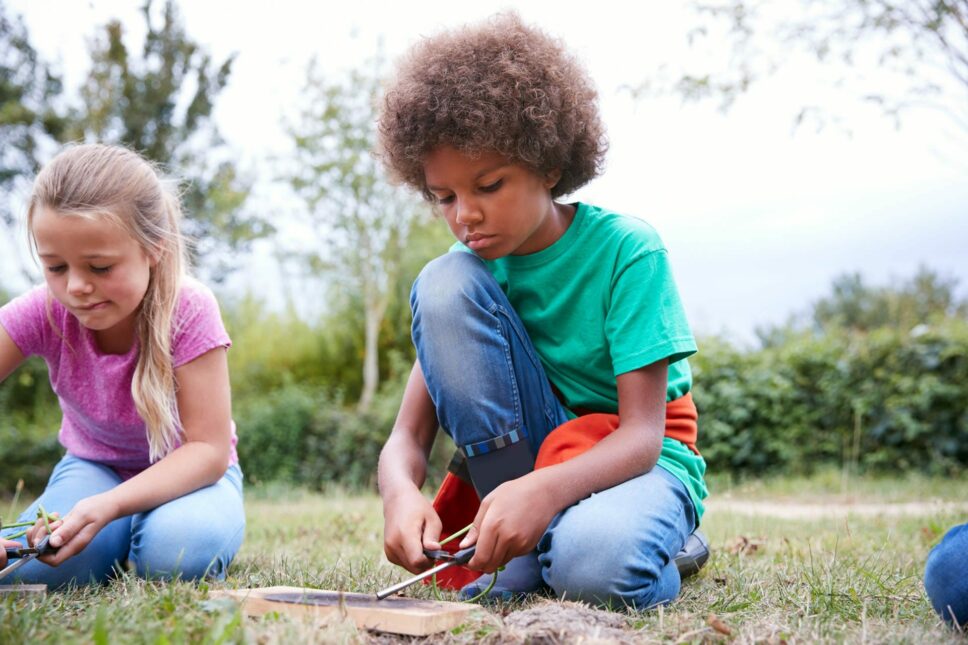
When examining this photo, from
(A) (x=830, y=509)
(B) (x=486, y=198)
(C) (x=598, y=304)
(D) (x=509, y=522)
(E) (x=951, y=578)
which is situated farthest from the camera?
(A) (x=830, y=509)

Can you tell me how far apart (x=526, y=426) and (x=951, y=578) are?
1010 mm

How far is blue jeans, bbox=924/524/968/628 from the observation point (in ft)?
5.53

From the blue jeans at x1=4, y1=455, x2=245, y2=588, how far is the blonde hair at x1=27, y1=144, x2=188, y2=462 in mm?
205

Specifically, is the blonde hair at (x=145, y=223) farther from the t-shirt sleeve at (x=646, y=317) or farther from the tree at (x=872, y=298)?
the tree at (x=872, y=298)

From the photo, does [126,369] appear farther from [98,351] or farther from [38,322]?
[38,322]

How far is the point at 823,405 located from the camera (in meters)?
7.68

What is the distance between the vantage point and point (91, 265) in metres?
2.28

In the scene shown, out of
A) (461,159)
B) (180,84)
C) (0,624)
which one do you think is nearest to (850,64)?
(461,159)

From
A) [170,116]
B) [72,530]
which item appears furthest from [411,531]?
[170,116]

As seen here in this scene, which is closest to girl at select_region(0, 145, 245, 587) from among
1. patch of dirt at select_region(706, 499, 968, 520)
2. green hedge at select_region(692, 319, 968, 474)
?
patch of dirt at select_region(706, 499, 968, 520)

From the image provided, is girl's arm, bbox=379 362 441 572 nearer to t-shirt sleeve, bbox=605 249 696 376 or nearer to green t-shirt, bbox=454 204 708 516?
green t-shirt, bbox=454 204 708 516

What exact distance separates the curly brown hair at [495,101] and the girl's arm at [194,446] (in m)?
0.84

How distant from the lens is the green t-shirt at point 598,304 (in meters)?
2.12

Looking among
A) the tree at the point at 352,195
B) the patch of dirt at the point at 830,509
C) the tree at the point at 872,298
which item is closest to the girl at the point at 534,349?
the patch of dirt at the point at 830,509
